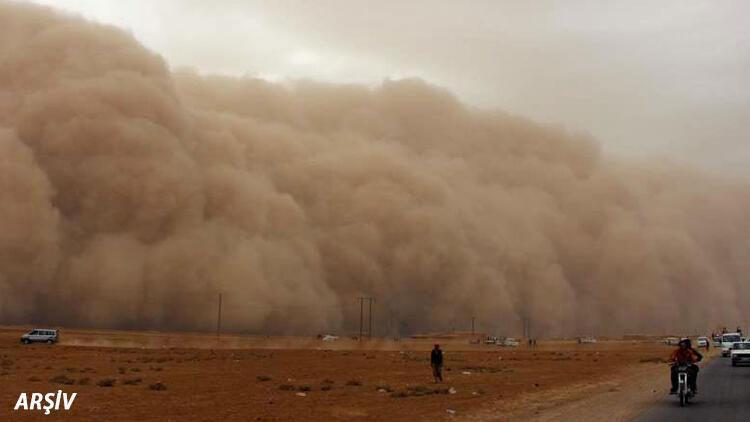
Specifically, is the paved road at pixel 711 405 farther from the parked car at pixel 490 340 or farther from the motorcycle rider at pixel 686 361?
the parked car at pixel 490 340

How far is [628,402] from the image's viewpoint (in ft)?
44.2

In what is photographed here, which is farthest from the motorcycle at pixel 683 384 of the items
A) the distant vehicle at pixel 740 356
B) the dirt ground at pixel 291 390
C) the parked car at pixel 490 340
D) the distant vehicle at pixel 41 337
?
the parked car at pixel 490 340

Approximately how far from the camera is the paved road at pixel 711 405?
1070 centimetres

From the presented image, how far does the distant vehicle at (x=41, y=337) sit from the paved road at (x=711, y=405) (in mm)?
35759

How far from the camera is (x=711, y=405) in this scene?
481 inches

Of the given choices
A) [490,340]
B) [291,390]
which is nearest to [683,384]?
[291,390]

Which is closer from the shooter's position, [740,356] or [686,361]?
[686,361]

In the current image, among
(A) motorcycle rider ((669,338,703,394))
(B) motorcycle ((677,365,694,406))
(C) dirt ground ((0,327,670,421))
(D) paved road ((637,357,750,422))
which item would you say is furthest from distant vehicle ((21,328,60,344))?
(B) motorcycle ((677,365,694,406))

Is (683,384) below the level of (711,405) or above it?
above

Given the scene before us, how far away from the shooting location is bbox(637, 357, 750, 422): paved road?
35.1 feet

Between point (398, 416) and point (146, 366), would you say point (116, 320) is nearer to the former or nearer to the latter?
point (146, 366)

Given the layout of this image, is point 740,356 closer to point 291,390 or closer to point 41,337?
point 291,390

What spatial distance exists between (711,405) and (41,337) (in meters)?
38.5

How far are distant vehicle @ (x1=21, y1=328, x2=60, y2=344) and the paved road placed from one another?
35.8 metres
